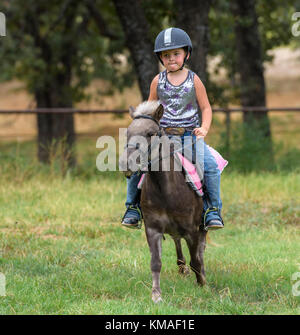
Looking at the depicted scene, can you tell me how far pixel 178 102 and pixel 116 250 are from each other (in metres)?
2.84

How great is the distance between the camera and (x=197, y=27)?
1303 cm

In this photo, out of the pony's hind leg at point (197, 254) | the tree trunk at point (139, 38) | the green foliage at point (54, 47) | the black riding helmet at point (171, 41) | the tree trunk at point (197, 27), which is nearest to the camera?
the black riding helmet at point (171, 41)

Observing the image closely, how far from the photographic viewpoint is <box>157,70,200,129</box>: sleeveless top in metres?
6.01

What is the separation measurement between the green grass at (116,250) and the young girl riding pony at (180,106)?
858mm

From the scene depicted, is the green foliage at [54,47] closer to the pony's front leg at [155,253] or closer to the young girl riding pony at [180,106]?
the young girl riding pony at [180,106]

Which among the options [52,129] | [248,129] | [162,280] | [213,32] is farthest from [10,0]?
[162,280]

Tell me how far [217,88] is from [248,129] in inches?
204

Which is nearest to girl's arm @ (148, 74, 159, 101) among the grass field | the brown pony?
the brown pony

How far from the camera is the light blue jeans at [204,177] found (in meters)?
6.10

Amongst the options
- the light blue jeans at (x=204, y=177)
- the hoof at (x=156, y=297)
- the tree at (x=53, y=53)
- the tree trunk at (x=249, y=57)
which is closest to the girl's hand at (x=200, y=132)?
the light blue jeans at (x=204, y=177)

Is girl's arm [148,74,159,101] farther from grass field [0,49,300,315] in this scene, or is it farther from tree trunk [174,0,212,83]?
tree trunk [174,0,212,83]

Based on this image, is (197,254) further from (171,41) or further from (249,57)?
(249,57)

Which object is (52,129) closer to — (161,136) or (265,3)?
(265,3)

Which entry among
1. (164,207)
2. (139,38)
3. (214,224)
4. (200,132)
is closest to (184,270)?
(214,224)
